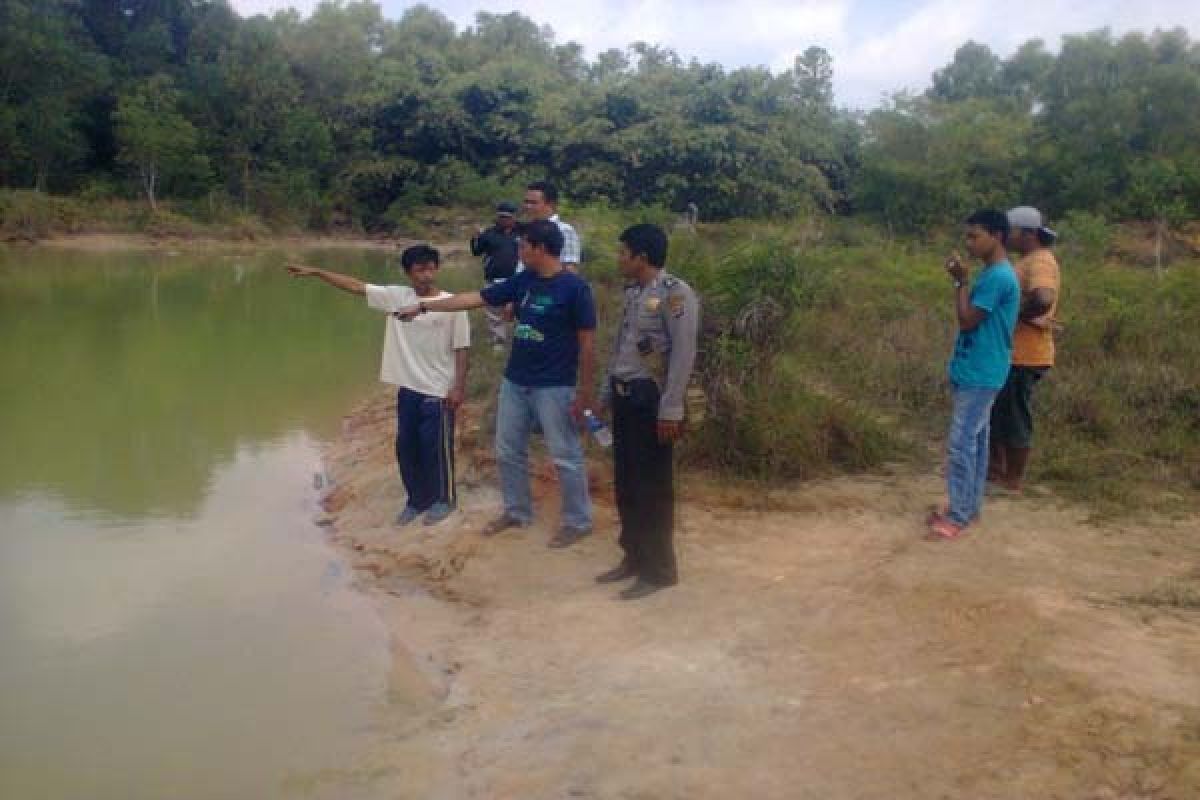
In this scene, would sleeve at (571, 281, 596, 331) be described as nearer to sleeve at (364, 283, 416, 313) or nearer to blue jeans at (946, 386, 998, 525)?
sleeve at (364, 283, 416, 313)

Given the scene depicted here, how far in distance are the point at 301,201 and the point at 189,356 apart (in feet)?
81.0

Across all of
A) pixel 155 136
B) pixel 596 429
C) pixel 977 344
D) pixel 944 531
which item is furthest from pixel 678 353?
pixel 155 136

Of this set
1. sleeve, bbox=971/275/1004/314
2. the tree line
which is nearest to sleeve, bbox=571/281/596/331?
sleeve, bbox=971/275/1004/314

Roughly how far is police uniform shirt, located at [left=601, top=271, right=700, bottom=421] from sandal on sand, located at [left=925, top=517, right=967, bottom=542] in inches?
59.3

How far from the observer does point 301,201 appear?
35.9 metres

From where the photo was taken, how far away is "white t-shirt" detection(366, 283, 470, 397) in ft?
19.4

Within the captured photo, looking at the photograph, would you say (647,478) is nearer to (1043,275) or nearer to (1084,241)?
(1043,275)

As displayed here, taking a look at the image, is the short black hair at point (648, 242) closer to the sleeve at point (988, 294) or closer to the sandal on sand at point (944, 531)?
the sleeve at point (988, 294)

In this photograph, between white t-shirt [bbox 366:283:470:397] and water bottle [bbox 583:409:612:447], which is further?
white t-shirt [bbox 366:283:470:397]

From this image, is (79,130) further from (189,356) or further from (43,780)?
(43,780)

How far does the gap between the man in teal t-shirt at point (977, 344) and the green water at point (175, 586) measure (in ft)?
9.57

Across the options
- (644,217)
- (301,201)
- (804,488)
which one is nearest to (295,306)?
(644,217)

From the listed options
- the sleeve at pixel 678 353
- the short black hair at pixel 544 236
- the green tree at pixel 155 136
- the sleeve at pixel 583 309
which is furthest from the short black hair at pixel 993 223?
the green tree at pixel 155 136

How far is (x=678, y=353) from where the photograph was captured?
15.1 feet
